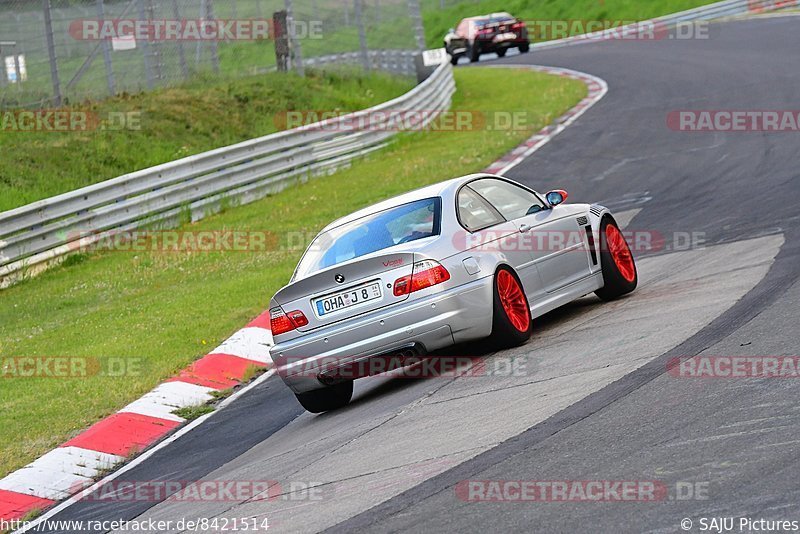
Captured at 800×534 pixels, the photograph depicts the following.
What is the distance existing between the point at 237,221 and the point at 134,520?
1195 centimetres

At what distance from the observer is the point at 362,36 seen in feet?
95.3

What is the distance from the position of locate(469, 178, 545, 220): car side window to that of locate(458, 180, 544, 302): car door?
0.13 metres

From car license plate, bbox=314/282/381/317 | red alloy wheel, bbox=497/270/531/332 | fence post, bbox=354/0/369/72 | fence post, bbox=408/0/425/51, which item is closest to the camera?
car license plate, bbox=314/282/381/317

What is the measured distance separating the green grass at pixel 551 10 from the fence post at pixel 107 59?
30.7m

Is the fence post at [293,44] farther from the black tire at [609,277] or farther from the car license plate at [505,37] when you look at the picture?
the black tire at [609,277]

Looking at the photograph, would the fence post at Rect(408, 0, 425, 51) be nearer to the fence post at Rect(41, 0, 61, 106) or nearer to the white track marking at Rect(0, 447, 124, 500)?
the fence post at Rect(41, 0, 61, 106)

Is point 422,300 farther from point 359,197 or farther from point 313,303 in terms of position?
point 359,197

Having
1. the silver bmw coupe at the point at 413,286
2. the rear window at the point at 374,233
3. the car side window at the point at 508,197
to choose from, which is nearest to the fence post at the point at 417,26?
the car side window at the point at 508,197

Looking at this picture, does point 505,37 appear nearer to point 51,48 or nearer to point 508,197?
point 51,48

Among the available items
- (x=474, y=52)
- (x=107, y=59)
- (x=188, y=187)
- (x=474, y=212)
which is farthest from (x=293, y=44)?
(x=474, y=212)

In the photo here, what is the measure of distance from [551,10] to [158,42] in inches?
1386

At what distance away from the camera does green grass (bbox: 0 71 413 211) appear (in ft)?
63.3

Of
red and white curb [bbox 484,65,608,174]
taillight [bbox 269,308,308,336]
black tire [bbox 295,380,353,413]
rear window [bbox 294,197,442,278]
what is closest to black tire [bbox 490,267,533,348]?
rear window [bbox 294,197,442,278]

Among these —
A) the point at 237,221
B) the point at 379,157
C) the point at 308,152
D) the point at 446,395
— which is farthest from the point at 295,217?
the point at 446,395
